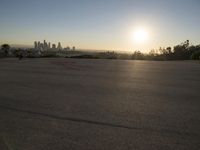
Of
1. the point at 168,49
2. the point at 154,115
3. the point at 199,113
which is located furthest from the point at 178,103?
the point at 168,49

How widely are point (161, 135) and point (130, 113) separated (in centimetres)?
159

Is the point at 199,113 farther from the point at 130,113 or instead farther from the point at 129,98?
the point at 129,98

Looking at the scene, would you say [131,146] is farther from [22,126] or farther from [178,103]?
[178,103]

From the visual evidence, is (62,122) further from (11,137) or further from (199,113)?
(199,113)

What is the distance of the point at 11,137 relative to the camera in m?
4.58

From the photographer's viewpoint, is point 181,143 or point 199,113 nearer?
point 181,143

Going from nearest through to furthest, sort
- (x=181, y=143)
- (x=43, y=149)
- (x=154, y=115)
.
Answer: (x=43, y=149), (x=181, y=143), (x=154, y=115)

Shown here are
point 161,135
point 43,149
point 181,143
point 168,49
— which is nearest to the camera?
point 43,149

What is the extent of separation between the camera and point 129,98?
821 centimetres

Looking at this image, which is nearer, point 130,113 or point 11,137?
point 11,137

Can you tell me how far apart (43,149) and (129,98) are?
4.45 meters

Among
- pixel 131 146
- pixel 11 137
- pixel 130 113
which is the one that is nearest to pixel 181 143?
pixel 131 146

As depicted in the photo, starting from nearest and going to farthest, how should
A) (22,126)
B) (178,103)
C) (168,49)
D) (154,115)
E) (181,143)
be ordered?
(181,143) → (22,126) → (154,115) → (178,103) → (168,49)

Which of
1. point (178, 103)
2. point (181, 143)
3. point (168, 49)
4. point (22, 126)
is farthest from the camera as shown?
point (168, 49)
